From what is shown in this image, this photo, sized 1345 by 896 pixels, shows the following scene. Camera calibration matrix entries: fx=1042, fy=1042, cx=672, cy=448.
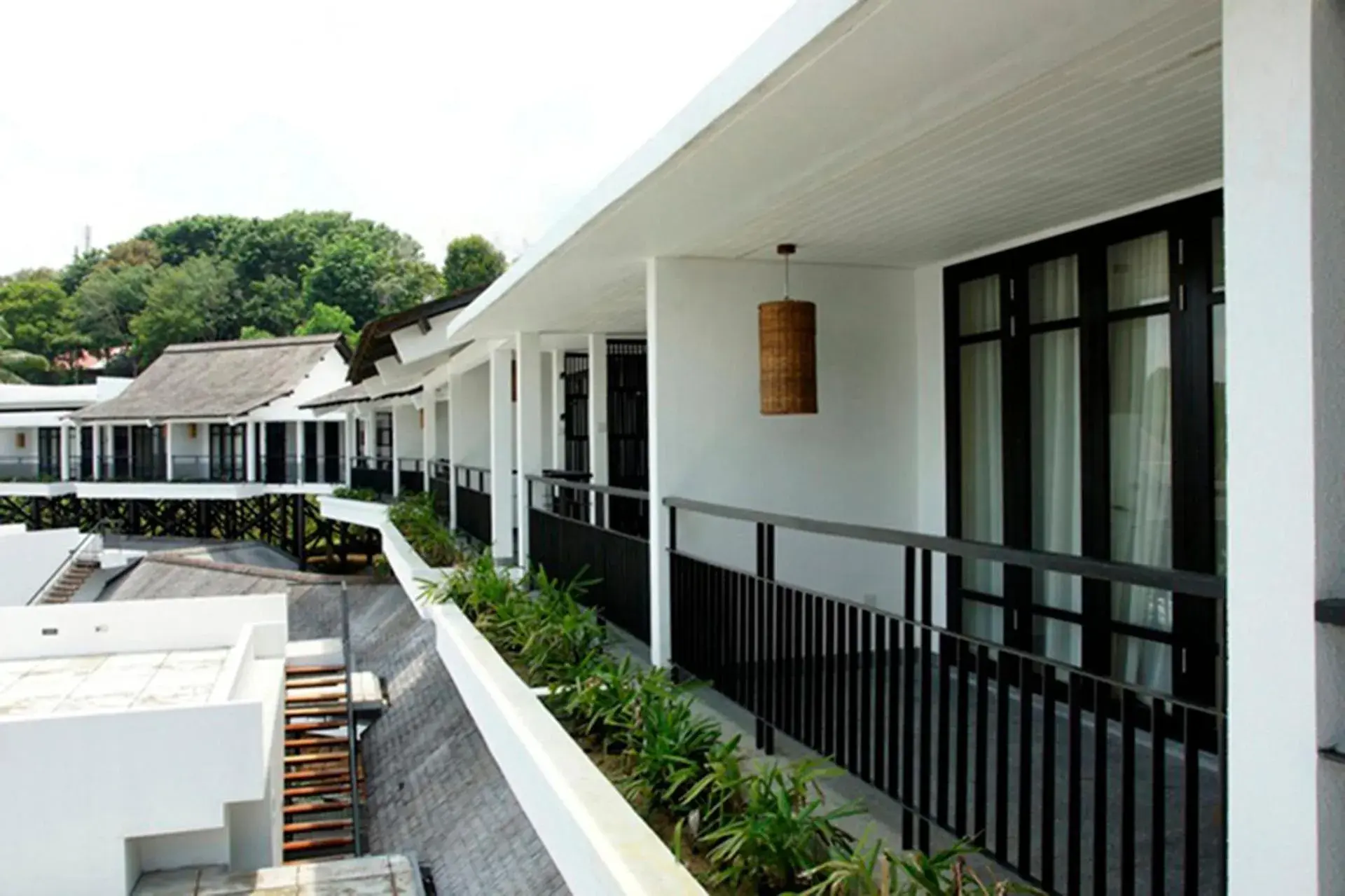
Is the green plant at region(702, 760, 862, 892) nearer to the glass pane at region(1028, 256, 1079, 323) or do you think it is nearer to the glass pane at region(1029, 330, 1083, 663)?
the glass pane at region(1029, 330, 1083, 663)

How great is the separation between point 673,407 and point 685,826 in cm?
263

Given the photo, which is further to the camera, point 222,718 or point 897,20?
point 222,718

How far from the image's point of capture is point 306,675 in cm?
1689

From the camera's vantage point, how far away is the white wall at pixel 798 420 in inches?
237

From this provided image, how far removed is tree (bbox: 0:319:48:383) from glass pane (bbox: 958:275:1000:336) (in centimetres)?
5796

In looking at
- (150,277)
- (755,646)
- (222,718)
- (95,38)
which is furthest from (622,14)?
(755,646)

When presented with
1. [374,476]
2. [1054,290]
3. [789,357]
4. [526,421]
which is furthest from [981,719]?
[374,476]

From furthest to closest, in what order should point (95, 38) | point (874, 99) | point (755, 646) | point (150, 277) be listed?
point (150, 277) < point (95, 38) < point (755, 646) < point (874, 99)

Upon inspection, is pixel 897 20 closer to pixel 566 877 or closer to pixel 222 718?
pixel 566 877

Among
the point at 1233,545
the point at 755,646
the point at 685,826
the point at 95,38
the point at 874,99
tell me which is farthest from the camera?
the point at 95,38

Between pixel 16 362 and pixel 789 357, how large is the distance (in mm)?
60278

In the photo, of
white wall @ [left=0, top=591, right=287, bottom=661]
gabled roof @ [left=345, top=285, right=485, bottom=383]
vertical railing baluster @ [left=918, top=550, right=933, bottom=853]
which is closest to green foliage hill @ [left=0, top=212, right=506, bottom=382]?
white wall @ [left=0, top=591, right=287, bottom=661]

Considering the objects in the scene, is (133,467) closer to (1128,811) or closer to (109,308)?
(109,308)

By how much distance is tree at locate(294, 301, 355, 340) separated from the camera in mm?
54875
